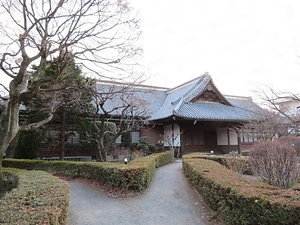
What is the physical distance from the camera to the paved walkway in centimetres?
513

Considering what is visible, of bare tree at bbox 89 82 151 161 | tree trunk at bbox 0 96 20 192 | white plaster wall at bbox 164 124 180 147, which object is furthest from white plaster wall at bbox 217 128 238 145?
tree trunk at bbox 0 96 20 192

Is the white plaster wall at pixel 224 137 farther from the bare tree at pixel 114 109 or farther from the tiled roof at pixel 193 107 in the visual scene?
the bare tree at pixel 114 109

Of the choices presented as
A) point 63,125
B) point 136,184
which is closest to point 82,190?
point 136,184

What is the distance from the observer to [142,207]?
5953 mm

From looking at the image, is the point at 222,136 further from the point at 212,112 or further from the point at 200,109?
the point at 200,109

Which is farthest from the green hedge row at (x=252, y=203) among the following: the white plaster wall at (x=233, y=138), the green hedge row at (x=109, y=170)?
the white plaster wall at (x=233, y=138)

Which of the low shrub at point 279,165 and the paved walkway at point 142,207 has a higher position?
the low shrub at point 279,165

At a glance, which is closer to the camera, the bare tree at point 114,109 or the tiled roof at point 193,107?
the bare tree at point 114,109

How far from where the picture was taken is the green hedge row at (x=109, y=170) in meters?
7.00

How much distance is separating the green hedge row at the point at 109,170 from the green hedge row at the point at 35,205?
225 cm

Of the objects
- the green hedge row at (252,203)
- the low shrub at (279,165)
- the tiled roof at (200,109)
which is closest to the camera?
the green hedge row at (252,203)

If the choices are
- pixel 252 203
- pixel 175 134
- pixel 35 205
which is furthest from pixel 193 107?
pixel 35 205

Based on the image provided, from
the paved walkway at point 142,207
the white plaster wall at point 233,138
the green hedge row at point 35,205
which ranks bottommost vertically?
the paved walkway at point 142,207

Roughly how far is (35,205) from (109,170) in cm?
396
